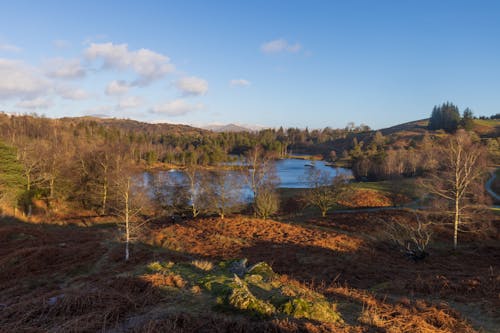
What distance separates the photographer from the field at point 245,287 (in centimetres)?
510

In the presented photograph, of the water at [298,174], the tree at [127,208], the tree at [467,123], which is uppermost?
the tree at [467,123]

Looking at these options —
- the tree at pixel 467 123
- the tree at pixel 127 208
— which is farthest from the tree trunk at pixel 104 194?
the tree at pixel 467 123

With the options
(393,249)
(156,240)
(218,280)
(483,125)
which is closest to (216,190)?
(156,240)

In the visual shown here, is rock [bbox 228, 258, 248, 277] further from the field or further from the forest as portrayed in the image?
the field

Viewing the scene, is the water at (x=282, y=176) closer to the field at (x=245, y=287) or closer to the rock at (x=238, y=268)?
the field at (x=245, y=287)

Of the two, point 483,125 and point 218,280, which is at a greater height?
point 483,125

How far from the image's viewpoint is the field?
510 centimetres

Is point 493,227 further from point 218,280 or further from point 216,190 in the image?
point 218,280

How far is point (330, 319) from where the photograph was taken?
5633 mm

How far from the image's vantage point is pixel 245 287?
6449mm

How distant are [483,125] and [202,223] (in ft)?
488

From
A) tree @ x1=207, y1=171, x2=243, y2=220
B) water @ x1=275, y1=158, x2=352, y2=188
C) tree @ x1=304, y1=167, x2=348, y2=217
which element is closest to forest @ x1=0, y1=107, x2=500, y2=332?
tree @ x1=207, y1=171, x2=243, y2=220

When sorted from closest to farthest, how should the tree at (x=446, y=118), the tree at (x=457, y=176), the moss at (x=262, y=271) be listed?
the moss at (x=262, y=271) → the tree at (x=457, y=176) → the tree at (x=446, y=118)

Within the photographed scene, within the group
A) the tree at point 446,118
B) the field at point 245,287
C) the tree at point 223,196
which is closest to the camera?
the field at point 245,287
